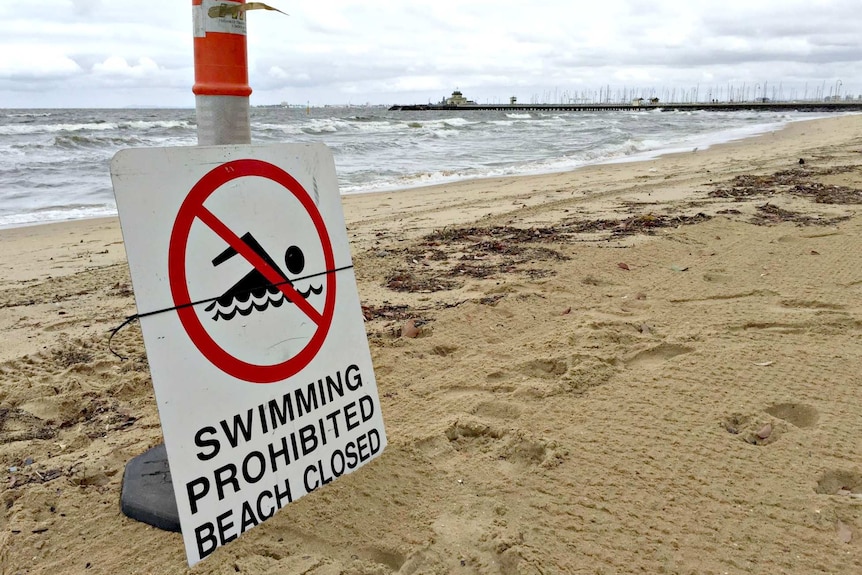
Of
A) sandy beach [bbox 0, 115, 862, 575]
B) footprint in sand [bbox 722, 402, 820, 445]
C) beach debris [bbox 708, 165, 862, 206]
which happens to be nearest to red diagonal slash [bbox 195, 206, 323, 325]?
sandy beach [bbox 0, 115, 862, 575]

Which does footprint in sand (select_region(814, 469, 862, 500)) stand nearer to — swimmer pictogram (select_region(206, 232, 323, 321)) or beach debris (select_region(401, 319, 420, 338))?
swimmer pictogram (select_region(206, 232, 323, 321))

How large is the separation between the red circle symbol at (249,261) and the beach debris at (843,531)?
69.2 inches

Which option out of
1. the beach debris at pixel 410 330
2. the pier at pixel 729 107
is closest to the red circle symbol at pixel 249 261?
the beach debris at pixel 410 330

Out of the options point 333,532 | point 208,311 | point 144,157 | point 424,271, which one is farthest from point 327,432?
point 424,271

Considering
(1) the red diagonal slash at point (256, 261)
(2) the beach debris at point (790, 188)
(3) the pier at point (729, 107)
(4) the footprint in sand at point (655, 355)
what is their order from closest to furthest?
(1) the red diagonal slash at point (256, 261)
(4) the footprint in sand at point (655, 355)
(2) the beach debris at point (790, 188)
(3) the pier at point (729, 107)

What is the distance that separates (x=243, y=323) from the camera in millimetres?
1880

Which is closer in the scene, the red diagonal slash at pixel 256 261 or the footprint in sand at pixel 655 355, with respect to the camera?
the red diagonal slash at pixel 256 261

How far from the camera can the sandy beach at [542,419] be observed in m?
1.92

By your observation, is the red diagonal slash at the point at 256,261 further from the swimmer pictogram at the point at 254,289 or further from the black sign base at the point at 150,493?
the black sign base at the point at 150,493

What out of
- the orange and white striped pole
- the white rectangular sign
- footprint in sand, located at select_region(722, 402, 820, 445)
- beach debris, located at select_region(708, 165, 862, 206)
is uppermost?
the orange and white striped pole

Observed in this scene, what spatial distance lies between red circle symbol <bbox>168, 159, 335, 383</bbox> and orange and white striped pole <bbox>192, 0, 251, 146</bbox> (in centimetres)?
31

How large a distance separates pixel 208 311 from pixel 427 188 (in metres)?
10.8

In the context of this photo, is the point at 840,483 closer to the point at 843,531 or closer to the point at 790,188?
the point at 843,531

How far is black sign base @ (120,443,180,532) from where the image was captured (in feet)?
6.67
